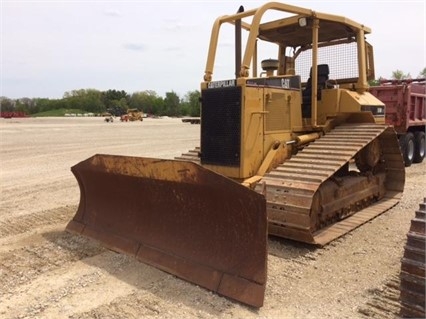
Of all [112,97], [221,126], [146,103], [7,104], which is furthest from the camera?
[146,103]

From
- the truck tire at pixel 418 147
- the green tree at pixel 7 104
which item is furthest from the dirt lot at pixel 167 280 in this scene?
the green tree at pixel 7 104

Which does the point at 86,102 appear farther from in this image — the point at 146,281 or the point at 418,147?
the point at 146,281

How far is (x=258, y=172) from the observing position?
16.6 feet

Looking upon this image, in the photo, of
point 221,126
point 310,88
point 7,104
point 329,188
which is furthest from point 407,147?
point 7,104

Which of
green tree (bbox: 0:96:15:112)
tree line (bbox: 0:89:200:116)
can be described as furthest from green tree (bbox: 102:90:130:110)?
green tree (bbox: 0:96:15:112)

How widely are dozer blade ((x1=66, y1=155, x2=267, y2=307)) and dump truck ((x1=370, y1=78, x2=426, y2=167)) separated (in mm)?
8845

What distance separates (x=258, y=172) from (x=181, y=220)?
1297 millimetres

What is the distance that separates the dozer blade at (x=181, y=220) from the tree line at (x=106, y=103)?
84098mm

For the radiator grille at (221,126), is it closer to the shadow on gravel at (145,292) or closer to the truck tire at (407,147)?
the shadow on gravel at (145,292)

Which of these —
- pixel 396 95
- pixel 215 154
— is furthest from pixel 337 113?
pixel 396 95

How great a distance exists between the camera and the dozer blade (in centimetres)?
354

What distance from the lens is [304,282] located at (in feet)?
12.2

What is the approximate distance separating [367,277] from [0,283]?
3.33 metres

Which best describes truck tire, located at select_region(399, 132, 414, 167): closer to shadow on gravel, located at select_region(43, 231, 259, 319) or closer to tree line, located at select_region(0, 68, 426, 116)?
shadow on gravel, located at select_region(43, 231, 259, 319)
